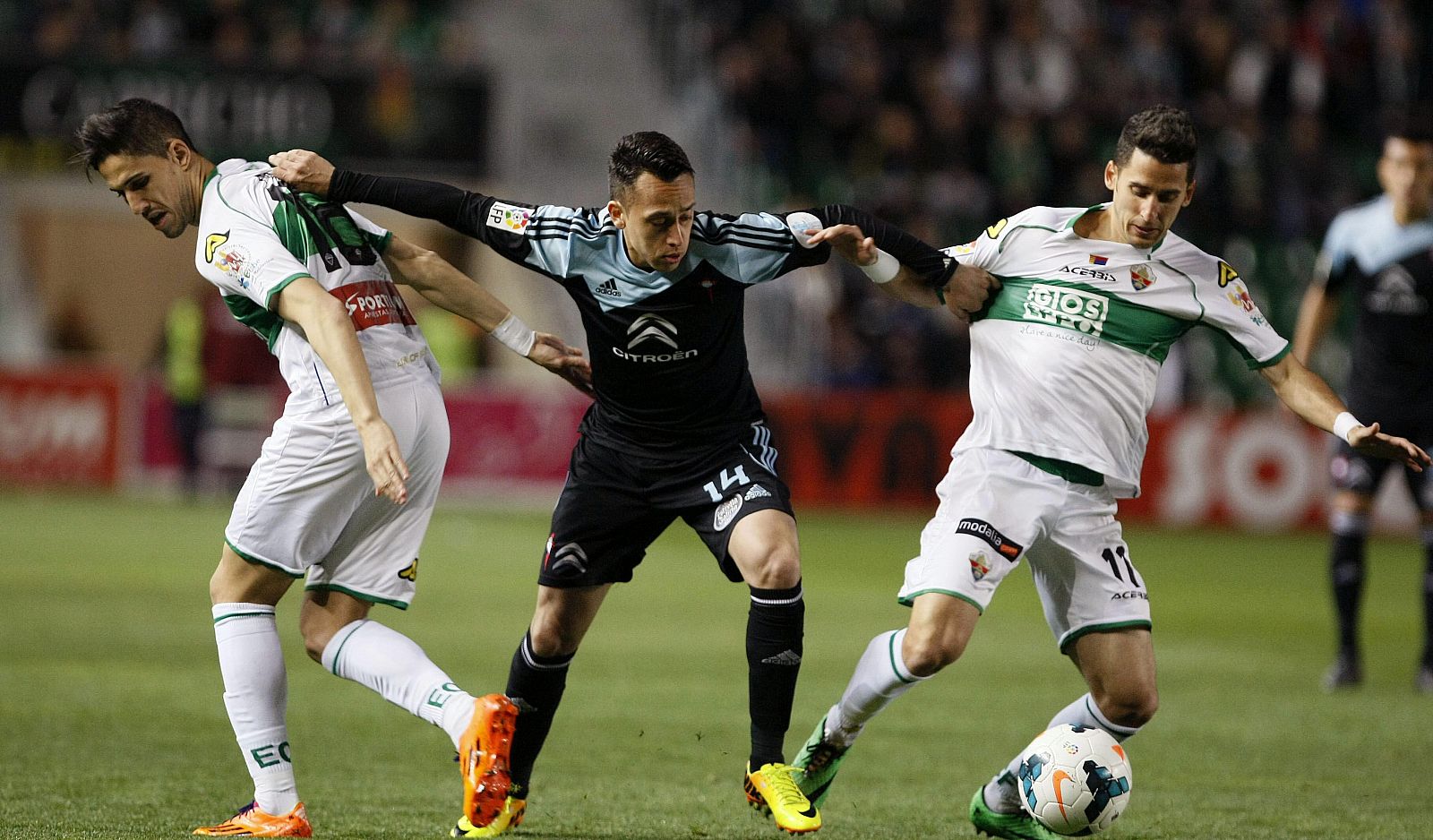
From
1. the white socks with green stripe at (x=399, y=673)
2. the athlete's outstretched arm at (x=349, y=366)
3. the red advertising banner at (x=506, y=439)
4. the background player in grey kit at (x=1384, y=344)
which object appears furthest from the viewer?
the red advertising banner at (x=506, y=439)

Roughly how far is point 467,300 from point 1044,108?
1688 cm

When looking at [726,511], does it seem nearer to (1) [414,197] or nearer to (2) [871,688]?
(2) [871,688]

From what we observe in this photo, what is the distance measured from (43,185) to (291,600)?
1253cm

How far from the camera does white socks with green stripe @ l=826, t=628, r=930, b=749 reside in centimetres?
513

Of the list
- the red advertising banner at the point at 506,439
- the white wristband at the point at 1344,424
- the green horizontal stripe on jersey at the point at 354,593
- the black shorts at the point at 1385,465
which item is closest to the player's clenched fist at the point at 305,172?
the green horizontal stripe on jersey at the point at 354,593

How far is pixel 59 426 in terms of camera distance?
18.2 metres

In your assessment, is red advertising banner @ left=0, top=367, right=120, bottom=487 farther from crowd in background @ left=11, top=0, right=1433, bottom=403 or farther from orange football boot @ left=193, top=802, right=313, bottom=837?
orange football boot @ left=193, top=802, right=313, bottom=837

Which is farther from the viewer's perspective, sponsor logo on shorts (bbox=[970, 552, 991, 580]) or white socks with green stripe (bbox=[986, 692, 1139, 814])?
white socks with green stripe (bbox=[986, 692, 1139, 814])

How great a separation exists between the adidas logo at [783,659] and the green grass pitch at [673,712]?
0.54 meters

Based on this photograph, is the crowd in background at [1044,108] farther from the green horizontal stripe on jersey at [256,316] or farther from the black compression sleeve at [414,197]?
the green horizontal stripe on jersey at [256,316]

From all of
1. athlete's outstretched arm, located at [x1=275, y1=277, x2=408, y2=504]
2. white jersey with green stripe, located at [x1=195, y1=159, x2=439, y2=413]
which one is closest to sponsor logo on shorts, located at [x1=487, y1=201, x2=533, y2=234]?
white jersey with green stripe, located at [x1=195, y1=159, x2=439, y2=413]

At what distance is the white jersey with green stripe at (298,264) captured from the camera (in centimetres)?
499

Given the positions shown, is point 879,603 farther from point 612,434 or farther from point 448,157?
point 448,157

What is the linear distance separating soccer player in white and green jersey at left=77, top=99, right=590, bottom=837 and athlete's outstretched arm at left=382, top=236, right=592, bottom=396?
47mm
